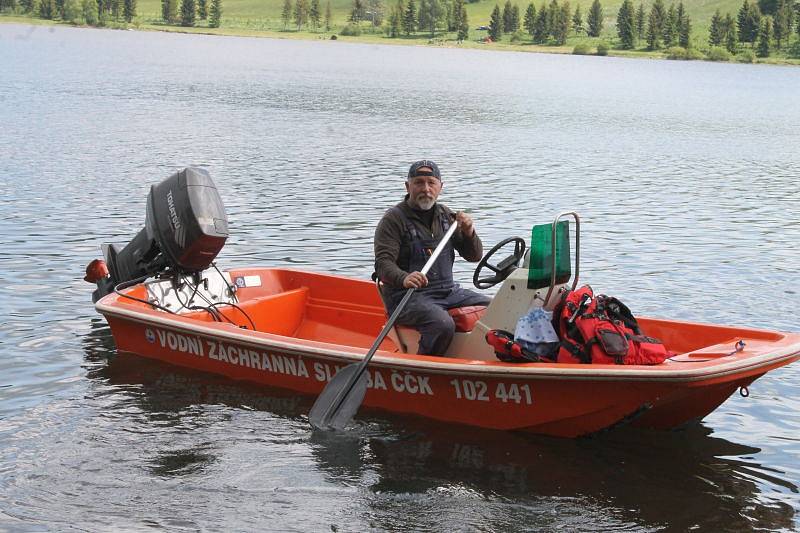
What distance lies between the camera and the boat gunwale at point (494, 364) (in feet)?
24.8

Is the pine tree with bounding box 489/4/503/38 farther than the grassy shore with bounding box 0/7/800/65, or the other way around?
the pine tree with bounding box 489/4/503/38

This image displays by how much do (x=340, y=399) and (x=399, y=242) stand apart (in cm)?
136

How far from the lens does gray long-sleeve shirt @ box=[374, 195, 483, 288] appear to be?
8.74m

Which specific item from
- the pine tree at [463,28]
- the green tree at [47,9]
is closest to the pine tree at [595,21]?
the pine tree at [463,28]

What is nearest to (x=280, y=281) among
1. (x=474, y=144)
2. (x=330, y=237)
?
(x=330, y=237)

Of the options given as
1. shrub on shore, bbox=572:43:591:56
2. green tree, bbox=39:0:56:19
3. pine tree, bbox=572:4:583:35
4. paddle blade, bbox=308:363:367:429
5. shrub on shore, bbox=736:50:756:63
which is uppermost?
pine tree, bbox=572:4:583:35

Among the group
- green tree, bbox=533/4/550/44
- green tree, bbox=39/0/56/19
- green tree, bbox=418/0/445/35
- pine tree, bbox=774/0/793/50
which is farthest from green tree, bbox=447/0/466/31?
green tree, bbox=39/0/56/19

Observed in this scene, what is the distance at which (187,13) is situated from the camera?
596 ft

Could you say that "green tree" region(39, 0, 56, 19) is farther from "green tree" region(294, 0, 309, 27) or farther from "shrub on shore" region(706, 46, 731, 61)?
"shrub on shore" region(706, 46, 731, 61)

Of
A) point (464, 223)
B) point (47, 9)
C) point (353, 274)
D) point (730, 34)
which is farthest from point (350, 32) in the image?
point (464, 223)

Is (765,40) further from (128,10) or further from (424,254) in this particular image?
(424,254)

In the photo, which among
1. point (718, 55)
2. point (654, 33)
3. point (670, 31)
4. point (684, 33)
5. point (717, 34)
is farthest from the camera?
point (670, 31)

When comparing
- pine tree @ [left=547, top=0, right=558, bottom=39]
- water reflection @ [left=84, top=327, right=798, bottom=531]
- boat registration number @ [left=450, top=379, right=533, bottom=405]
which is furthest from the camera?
pine tree @ [left=547, top=0, right=558, bottom=39]

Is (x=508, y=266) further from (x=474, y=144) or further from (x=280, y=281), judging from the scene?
(x=474, y=144)
